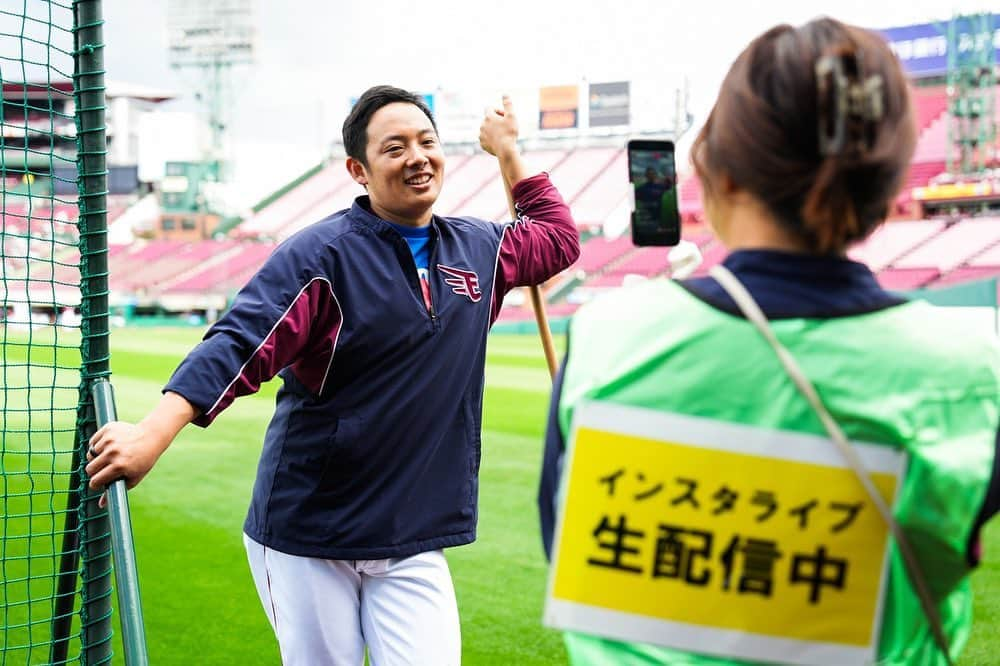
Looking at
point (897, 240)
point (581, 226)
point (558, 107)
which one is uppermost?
point (558, 107)

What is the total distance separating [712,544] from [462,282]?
1797 mm

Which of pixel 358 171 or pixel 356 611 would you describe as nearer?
pixel 356 611

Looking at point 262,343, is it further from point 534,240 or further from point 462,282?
point 534,240

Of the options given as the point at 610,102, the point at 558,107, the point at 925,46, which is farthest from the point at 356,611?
the point at 558,107

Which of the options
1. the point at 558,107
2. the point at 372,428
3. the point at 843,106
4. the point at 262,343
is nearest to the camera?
the point at 843,106

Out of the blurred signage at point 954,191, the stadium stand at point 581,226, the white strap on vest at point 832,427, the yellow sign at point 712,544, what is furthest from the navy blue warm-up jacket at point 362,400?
the blurred signage at point 954,191

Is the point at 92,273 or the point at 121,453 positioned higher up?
the point at 92,273

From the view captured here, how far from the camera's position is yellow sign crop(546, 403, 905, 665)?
1.27 metres

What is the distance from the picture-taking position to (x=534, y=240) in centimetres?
329

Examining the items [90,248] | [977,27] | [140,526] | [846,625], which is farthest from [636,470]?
[977,27]

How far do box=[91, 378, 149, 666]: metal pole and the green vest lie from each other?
1.32 m

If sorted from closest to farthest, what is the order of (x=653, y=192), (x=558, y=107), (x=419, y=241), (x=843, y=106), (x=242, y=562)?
(x=843, y=106)
(x=653, y=192)
(x=419, y=241)
(x=242, y=562)
(x=558, y=107)

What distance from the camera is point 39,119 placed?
179 ft

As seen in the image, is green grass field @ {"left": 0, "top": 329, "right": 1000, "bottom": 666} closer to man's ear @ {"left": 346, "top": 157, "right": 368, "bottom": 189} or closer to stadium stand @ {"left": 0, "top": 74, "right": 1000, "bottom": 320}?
man's ear @ {"left": 346, "top": 157, "right": 368, "bottom": 189}
